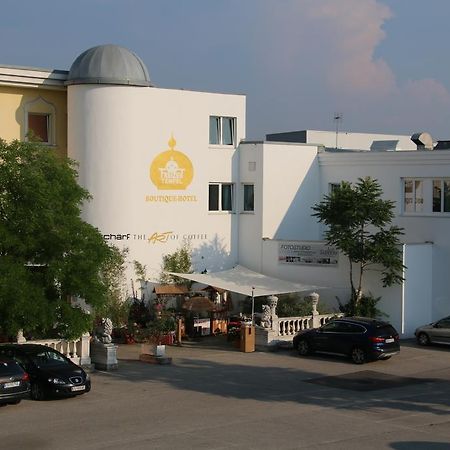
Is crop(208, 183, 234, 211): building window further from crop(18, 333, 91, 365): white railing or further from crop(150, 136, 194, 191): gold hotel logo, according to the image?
crop(18, 333, 91, 365): white railing

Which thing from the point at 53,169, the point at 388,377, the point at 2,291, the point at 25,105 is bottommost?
the point at 388,377

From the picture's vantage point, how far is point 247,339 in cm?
3278

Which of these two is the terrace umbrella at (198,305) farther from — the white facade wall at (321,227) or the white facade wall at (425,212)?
the white facade wall at (425,212)

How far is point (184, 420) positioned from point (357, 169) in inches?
825

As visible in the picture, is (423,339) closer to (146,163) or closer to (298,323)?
(298,323)

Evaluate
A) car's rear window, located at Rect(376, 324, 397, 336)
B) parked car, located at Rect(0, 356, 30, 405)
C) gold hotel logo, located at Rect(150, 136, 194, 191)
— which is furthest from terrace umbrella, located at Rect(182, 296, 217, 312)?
parked car, located at Rect(0, 356, 30, 405)

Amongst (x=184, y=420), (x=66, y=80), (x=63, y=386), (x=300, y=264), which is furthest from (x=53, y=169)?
(x=300, y=264)

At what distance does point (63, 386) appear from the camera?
23.4 m

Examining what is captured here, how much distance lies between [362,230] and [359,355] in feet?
21.5

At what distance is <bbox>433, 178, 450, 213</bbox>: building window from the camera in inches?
1447

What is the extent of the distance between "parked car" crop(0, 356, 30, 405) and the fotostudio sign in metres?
17.0

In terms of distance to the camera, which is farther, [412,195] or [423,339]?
[412,195]

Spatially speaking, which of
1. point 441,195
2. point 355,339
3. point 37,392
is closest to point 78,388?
point 37,392

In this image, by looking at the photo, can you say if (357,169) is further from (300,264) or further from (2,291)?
(2,291)
